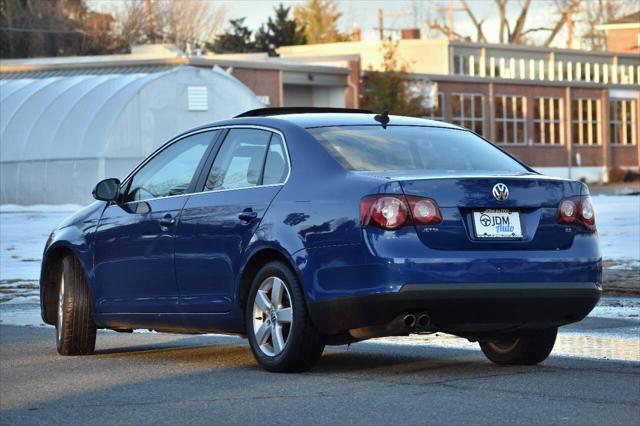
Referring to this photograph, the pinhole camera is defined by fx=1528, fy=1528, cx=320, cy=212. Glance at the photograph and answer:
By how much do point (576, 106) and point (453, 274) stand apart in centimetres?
7092

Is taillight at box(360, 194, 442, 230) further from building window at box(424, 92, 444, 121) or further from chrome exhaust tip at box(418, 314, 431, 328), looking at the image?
building window at box(424, 92, 444, 121)

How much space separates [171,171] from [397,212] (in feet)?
7.89

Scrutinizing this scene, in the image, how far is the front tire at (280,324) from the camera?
888cm

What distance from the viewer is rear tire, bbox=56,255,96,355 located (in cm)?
1073

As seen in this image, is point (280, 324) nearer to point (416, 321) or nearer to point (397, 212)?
point (416, 321)

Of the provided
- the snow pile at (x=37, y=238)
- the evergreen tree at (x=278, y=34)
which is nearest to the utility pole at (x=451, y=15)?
the evergreen tree at (x=278, y=34)

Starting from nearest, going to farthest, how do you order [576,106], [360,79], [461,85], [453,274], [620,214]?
[453,274] < [620,214] < [360,79] < [461,85] < [576,106]

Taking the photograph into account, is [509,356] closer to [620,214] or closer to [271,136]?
[271,136]

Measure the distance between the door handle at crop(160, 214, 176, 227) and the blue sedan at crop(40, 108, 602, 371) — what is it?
15 millimetres

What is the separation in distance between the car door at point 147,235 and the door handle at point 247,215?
731 millimetres

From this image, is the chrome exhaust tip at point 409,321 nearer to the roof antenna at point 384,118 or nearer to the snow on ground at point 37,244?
the roof antenna at point 384,118

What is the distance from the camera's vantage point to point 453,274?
847 cm

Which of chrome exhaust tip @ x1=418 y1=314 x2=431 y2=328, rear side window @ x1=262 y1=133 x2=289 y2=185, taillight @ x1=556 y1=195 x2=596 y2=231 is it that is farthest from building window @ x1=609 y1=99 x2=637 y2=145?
chrome exhaust tip @ x1=418 y1=314 x2=431 y2=328

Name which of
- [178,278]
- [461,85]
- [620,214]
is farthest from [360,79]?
[178,278]
